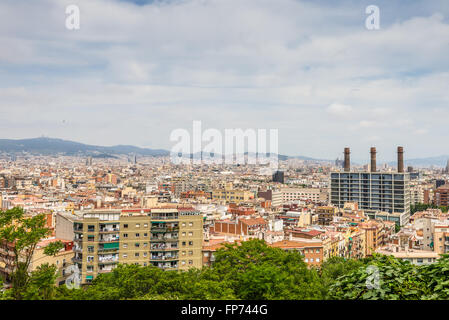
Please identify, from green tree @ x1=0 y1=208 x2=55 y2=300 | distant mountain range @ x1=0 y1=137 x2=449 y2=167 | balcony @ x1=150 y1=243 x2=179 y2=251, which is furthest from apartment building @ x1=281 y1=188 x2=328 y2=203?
green tree @ x1=0 y1=208 x2=55 y2=300

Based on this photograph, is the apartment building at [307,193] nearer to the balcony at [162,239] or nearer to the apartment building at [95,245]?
the balcony at [162,239]

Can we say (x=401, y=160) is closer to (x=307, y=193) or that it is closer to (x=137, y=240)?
(x=307, y=193)

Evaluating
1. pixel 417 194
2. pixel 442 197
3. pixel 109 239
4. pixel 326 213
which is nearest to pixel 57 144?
pixel 109 239

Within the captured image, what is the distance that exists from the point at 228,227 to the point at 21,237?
802cm

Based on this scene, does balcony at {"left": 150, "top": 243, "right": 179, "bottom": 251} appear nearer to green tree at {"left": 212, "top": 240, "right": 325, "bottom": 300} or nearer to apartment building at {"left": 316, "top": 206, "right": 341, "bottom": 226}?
green tree at {"left": 212, "top": 240, "right": 325, "bottom": 300}

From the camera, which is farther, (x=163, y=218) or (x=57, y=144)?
(x=163, y=218)

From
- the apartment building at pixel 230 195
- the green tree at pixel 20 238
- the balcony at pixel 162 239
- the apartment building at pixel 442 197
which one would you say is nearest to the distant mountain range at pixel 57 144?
the green tree at pixel 20 238

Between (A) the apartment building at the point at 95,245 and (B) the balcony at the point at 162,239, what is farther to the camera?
(B) the balcony at the point at 162,239

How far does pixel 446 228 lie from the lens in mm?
9555

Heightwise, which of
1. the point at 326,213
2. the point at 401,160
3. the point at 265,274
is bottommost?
the point at 326,213

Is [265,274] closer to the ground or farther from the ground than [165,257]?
farther from the ground

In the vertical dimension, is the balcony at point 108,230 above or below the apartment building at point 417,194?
above
